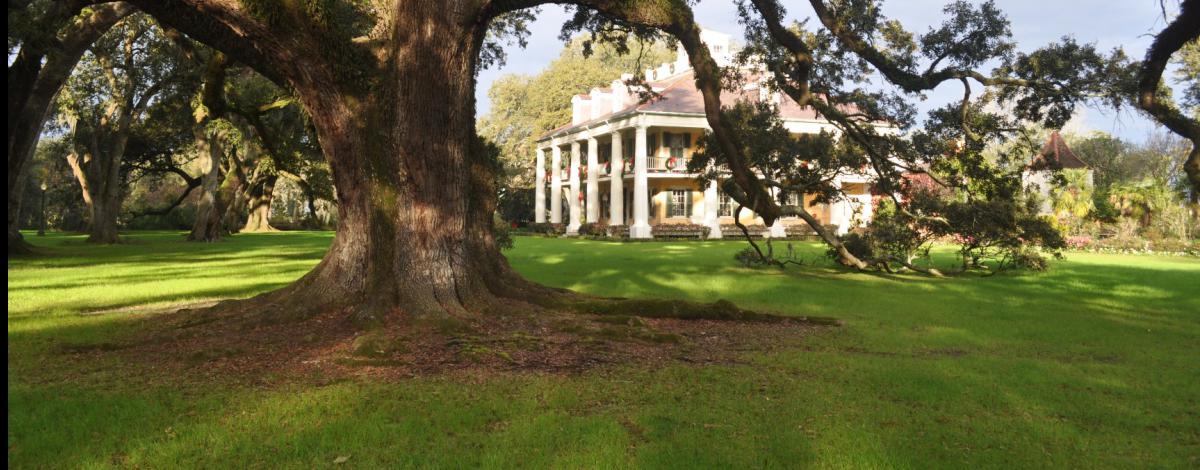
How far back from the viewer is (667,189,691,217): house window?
45031 millimetres

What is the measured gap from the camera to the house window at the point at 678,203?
4503 cm

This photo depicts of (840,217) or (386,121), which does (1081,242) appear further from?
(386,121)

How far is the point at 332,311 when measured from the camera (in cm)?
852

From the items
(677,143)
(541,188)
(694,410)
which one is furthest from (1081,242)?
(694,410)

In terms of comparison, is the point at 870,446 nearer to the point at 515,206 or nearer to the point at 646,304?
the point at 646,304

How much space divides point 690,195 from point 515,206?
65.7 ft

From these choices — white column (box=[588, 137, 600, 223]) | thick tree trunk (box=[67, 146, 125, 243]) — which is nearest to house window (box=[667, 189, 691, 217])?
white column (box=[588, 137, 600, 223])

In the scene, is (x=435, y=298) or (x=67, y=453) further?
(x=435, y=298)

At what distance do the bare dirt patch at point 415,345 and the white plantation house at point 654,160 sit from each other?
3139 cm

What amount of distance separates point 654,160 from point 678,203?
2998mm

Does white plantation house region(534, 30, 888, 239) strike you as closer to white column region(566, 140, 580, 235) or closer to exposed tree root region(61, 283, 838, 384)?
white column region(566, 140, 580, 235)

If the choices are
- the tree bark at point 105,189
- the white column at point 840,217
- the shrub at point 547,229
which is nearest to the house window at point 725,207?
the white column at point 840,217

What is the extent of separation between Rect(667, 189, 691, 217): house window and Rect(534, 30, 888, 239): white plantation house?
0.06 meters

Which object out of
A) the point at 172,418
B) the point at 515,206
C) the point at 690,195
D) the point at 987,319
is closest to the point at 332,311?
the point at 172,418
